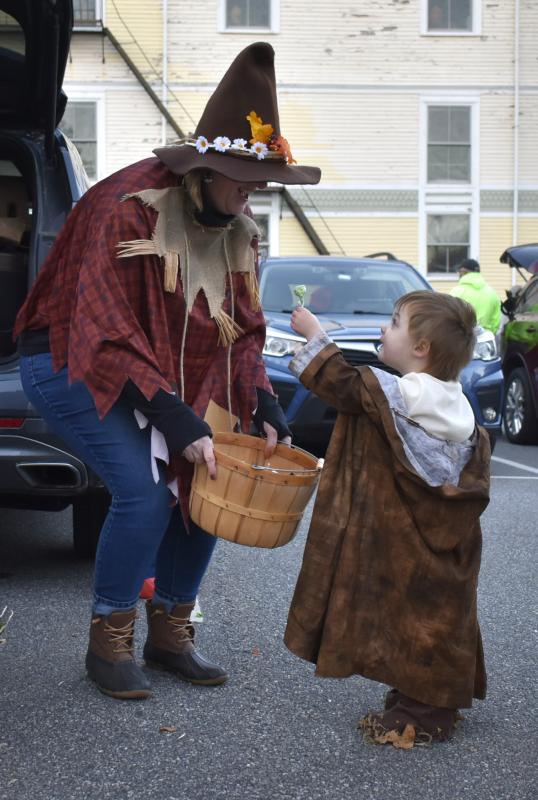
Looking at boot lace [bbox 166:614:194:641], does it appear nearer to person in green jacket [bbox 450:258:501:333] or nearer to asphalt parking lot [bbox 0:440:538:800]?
asphalt parking lot [bbox 0:440:538:800]

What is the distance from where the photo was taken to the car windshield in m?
10.0

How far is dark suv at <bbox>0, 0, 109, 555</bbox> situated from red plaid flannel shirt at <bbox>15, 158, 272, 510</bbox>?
109 cm

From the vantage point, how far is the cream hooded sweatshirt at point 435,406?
3439mm

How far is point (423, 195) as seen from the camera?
81.6ft

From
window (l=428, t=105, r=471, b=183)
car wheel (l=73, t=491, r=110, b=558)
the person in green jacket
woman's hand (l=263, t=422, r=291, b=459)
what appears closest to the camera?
woman's hand (l=263, t=422, r=291, b=459)

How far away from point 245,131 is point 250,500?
1129mm

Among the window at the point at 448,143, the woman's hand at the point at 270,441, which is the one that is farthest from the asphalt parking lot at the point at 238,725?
the window at the point at 448,143

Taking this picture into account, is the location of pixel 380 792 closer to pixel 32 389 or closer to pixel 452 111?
pixel 32 389

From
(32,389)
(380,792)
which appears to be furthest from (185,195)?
(380,792)

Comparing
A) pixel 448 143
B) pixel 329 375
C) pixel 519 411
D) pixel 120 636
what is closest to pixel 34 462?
pixel 120 636

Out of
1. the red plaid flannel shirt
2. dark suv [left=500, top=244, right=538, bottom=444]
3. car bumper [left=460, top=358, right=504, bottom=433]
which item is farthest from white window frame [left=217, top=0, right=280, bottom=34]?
the red plaid flannel shirt

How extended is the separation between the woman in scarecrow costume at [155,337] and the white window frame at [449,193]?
21.2 metres

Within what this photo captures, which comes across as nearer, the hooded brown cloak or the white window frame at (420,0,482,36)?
the hooded brown cloak

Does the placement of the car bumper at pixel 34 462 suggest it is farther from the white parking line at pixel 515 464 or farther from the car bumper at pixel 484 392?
the white parking line at pixel 515 464
